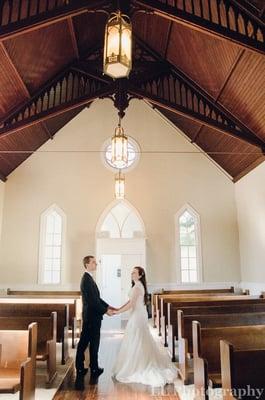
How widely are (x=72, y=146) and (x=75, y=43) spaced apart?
286 cm

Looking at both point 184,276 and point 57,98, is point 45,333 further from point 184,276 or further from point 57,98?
point 57,98

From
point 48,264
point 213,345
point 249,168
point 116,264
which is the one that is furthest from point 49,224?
point 213,345

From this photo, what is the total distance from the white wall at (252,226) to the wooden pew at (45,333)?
5.25 meters

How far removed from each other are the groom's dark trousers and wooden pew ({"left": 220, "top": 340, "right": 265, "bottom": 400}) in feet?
7.08

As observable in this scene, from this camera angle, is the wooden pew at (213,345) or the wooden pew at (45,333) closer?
the wooden pew at (213,345)

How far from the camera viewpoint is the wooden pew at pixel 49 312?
172 inches

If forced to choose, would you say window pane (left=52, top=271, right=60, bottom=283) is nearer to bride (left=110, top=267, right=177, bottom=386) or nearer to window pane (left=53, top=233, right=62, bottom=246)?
window pane (left=53, top=233, right=62, bottom=246)

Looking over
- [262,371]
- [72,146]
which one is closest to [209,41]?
[72,146]

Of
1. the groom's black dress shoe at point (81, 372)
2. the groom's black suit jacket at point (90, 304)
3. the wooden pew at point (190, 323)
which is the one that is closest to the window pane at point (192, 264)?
the wooden pew at point (190, 323)

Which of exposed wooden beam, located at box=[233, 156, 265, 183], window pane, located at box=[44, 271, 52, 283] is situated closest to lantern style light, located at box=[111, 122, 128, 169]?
exposed wooden beam, located at box=[233, 156, 265, 183]

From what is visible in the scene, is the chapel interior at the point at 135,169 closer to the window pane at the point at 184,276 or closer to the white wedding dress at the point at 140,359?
the window pane at the point at 184,276

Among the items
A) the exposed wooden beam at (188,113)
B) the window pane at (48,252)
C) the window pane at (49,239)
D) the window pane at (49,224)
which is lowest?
the window pane at (48,252)

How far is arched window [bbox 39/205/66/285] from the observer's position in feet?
Result: 27.9

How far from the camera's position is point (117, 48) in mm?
2719
